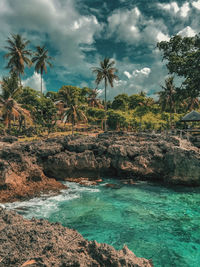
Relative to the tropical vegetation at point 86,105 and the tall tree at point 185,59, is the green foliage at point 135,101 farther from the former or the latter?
the tall tree at point 185,59

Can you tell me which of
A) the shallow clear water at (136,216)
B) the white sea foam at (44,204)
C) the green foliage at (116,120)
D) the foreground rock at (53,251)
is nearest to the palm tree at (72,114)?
the green foliage at (116,120)

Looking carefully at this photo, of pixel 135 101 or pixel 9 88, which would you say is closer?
pixel 9 88

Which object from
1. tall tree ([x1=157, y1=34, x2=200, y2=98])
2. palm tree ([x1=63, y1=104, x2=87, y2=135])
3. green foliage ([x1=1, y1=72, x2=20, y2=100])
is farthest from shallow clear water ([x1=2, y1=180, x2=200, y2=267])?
green foliage ([x1=1, y1=72, x2=20, y2=100])

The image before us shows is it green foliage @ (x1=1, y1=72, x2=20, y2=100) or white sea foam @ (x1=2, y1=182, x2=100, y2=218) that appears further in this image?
green foliage @ (x1=1, y1=72, x2=20, y2=100)

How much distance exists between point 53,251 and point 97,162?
39.1ft

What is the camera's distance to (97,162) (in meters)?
15.5

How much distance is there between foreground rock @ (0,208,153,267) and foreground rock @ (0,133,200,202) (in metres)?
9.09

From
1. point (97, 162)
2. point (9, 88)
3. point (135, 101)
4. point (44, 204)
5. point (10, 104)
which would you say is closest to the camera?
point (44, 204)

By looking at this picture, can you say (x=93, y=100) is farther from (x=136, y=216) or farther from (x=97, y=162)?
(x=136, y=216)

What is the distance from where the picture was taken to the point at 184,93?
2212 cm

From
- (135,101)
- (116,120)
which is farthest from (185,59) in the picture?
(135,101)

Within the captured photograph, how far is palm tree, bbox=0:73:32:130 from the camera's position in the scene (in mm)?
25438

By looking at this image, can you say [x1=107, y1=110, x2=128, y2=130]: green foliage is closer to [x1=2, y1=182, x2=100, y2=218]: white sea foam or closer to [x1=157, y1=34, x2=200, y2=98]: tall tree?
[x1=157, y1=34, x2=200, y2=98]: tall tree

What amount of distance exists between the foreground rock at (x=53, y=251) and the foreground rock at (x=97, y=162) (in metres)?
9.09
